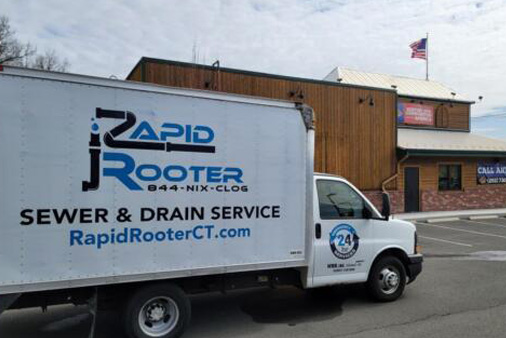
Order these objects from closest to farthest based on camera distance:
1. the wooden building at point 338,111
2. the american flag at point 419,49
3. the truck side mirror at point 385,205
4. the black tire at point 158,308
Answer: the black tire at point 158,308 → the truck side mirror at point 385,205 → the wooden building at point 338,111 → the american flag at point 419,49

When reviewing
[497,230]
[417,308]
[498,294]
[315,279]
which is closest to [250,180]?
[315,279]

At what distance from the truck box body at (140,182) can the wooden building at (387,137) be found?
32.0 ft

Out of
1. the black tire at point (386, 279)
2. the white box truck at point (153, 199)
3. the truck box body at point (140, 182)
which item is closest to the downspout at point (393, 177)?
the black tire at point (386, 279)

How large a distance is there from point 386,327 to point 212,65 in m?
11.7

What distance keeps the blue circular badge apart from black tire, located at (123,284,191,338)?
7.47ft

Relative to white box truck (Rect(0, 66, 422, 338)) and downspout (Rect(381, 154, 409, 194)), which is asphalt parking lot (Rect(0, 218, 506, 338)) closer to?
white box truck (Rect(0, 66, 422, 338))

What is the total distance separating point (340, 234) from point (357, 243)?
0.35 metres

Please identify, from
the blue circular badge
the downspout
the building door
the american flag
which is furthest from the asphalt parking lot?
the american flag

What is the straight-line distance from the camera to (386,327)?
5676mm

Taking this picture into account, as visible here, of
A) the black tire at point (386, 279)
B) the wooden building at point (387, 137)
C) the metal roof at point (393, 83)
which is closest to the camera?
the black tire at point (386, 279)

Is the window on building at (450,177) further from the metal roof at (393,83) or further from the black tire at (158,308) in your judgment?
the black tire at (158,308)

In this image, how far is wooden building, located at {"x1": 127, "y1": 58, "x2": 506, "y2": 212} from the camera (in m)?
16.0

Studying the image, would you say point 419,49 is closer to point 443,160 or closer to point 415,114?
point 415,114

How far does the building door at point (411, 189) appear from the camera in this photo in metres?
20.8
